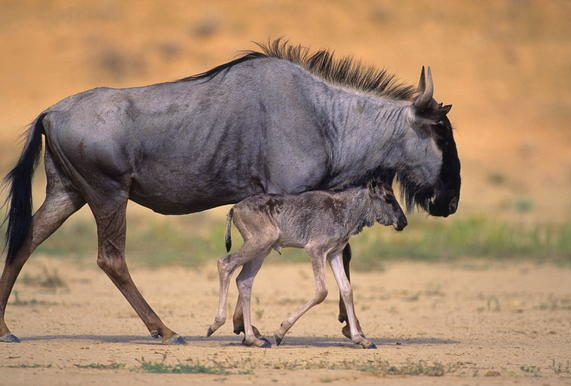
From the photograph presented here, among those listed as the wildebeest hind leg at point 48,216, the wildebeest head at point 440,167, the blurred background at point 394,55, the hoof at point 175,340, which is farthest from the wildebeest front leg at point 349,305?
the blurred background at point 394,55

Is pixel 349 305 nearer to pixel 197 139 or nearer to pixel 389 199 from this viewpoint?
pixel 389 199

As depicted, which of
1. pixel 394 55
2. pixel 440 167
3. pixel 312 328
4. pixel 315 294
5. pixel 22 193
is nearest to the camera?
pixel 315 294

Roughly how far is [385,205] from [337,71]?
1.26 metres

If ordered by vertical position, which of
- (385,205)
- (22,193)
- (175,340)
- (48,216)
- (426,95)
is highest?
(426,95)

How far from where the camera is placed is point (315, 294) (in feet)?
27.9

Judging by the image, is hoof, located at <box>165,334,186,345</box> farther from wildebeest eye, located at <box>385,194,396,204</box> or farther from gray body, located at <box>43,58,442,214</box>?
wildebeest eye, located at <box>385,194,396,204</box>

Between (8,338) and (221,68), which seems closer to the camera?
(8,338)

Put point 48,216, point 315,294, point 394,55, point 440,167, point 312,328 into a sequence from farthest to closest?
point 394,55 → point 312,328 → point 440,167 → point 48,216 → point 315,294

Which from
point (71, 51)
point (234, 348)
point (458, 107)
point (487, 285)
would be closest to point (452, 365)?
point (234, 348)

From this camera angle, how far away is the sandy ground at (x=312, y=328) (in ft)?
24.6

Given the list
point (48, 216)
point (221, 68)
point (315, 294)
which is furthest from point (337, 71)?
point (48, 216)

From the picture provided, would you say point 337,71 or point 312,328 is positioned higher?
point 337,71

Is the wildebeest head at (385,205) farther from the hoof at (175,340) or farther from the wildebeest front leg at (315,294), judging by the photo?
the hoof at (175,340)

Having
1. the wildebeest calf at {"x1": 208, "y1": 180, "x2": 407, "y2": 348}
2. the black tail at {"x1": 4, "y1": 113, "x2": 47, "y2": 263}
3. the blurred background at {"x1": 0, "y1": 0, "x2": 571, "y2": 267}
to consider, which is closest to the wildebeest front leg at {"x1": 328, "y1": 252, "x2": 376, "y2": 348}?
the wildebeest calf at {"x1": 208, "y1": 180, "x2": 407, "y2": 348}
